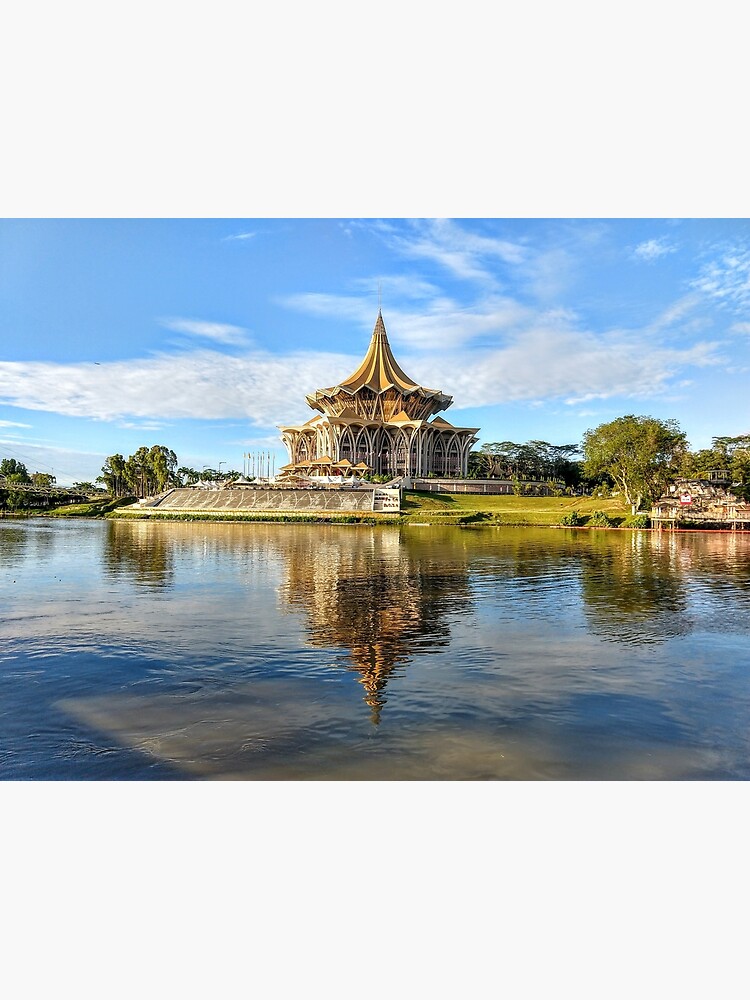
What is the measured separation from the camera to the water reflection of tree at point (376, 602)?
20.9 ft

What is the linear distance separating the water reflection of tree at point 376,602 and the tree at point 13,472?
4105 cm

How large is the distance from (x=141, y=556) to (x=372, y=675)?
40.2 feet

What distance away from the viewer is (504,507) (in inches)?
1423

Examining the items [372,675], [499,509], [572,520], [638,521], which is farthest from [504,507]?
[372,675]

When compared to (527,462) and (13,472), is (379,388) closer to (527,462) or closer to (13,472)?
(527,462)

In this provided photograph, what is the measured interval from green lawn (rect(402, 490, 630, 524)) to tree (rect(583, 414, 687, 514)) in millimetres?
1631

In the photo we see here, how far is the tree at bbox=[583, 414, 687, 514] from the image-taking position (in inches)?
1242

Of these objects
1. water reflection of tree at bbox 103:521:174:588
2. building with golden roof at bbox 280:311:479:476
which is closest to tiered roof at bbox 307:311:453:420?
building with golden roof at bbox 280:311:479:476

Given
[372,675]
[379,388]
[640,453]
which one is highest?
[379,388]

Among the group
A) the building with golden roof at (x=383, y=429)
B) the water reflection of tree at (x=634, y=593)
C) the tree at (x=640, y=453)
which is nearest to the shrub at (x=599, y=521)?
the tree at (x=640, y=453)

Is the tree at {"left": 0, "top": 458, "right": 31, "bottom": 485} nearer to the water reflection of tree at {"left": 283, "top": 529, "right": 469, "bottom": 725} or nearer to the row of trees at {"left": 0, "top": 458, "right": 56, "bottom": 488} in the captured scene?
the row of trees at {"left": 0, "top": 458, "right": 56, "bottom": 488}

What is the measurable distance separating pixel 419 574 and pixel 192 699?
26.2 feet

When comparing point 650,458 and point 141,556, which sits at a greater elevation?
point 650,458

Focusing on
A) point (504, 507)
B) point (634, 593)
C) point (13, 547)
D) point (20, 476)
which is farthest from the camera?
point (20, 476)
